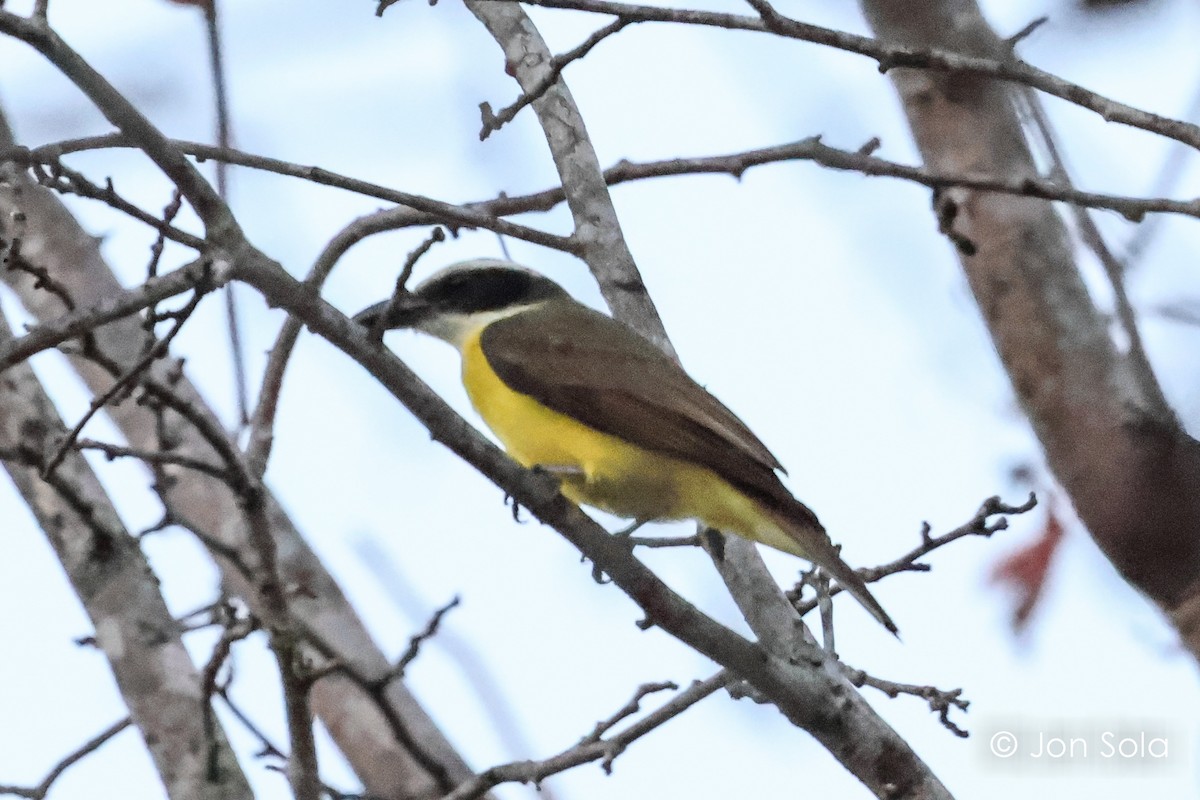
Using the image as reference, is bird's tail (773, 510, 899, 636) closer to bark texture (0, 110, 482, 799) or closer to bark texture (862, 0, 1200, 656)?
bark texture (862, 0, 1200, 656)

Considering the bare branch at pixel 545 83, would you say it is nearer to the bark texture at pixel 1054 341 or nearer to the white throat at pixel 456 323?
the bark texture at pixel 1054 341

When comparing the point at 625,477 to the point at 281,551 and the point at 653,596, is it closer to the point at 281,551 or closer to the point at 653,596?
the point at 653,596

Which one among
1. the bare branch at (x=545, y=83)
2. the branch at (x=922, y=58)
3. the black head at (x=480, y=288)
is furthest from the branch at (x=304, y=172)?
the black head at (x=480, y=288)

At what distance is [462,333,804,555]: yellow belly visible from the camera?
4266 millimetres

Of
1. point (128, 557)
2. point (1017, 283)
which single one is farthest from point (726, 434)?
point (128, 557)

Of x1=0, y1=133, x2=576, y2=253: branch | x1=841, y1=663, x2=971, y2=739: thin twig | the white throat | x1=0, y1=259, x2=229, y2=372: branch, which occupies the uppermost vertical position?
the white throat

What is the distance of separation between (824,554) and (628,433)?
0.66m

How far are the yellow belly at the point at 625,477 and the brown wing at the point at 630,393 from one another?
4 cm

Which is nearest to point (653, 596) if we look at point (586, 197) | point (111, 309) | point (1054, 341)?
point (1054, 341)

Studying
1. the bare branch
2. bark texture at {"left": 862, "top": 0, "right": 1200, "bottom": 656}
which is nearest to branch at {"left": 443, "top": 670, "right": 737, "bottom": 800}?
bark texture at {"left": 862, "top": 0, "right": 1200, "bottom": 656}

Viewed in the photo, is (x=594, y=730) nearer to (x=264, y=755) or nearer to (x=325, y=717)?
(x=264, y=755)

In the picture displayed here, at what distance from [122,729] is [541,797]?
119 cm

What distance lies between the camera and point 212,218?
9.37 ft

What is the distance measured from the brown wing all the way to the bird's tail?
0.09 feet
